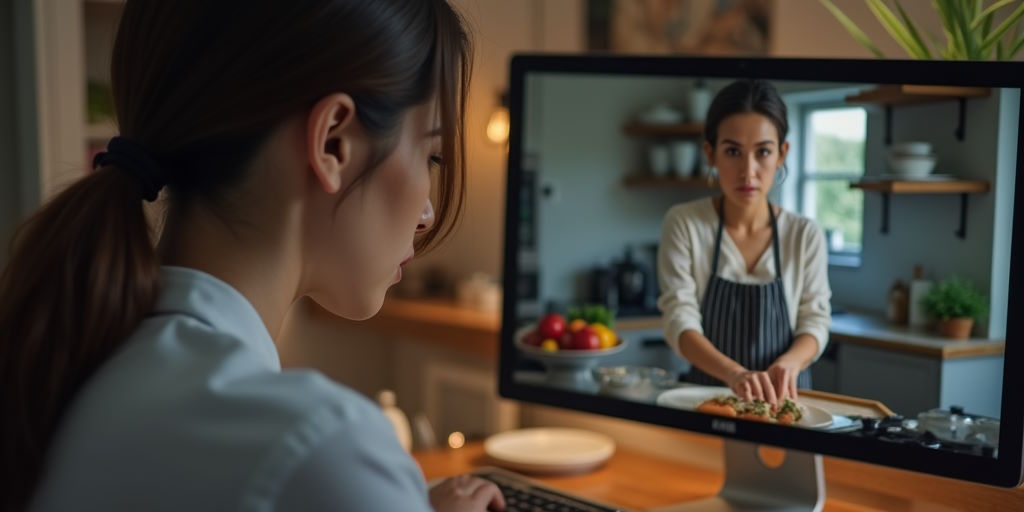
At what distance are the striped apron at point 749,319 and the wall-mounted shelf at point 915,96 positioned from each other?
16 centimetres

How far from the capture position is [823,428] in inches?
46.1

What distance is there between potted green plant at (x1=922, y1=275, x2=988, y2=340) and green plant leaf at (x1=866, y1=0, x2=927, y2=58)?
1.05 feet

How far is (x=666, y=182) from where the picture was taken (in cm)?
129

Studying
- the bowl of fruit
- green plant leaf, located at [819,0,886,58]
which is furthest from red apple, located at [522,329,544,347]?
green plant leaf, located at [819,0,886,58]

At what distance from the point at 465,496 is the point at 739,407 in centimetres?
35

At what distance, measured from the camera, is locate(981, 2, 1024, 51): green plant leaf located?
3.83ft

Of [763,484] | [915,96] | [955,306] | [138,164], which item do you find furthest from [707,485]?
[138,164]

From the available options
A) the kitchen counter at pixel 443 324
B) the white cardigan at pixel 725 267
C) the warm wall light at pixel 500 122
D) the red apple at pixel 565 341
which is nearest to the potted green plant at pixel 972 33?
the white cardigan at pixel 725 267

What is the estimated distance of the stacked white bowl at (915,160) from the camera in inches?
43.8

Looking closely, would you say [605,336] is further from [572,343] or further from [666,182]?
[666,182]

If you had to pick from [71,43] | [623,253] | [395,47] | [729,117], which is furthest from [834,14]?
[71,43]

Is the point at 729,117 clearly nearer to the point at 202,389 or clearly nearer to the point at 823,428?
the point at 823,428

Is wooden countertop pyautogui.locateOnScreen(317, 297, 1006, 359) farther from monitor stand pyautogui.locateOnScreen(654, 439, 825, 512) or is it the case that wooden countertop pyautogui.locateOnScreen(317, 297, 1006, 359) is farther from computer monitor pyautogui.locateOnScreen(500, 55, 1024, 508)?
monitor stand pyautogui.locateOnScreen(654, 439, 825, 512)

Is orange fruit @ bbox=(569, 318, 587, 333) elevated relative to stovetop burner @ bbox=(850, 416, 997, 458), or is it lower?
elevated
